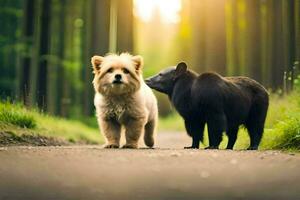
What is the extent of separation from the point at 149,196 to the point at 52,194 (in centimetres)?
88

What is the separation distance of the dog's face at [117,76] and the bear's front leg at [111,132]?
500mm

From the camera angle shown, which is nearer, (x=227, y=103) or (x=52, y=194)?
(x=52, y=194)

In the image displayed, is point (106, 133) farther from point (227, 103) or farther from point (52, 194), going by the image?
point (52, 194)

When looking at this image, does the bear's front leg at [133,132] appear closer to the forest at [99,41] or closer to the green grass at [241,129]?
the green grass at [241,129]

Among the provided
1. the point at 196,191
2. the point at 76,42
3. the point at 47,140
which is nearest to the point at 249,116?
the point at 47,140

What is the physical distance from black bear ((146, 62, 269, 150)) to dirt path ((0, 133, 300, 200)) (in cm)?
202

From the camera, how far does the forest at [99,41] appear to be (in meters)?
22.6

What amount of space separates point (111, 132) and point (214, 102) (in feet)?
5.81

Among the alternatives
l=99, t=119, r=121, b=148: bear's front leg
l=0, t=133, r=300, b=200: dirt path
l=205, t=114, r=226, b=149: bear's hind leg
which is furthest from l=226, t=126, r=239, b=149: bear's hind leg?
l=0, t=133, r=300, b=200: dirt path

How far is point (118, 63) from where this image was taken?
11.0 meters

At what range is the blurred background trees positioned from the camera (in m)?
22.7

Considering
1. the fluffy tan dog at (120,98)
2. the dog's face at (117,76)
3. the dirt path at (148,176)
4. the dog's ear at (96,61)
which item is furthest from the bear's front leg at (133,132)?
the dirt path at (148,176)

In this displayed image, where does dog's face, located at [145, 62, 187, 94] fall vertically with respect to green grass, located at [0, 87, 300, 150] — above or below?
above

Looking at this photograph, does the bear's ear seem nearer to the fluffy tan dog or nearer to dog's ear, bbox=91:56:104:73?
the fluffy tan dog
